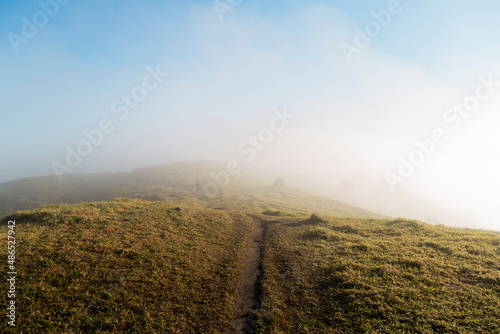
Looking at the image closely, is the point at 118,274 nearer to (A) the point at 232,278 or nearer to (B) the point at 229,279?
(B) the point at 229,279

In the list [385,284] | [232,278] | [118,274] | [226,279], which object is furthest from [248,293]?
[385,284]

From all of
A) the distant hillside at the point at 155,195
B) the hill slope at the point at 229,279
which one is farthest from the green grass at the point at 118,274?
the distant hillside at the point at 155,195

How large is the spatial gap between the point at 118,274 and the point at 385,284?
63.0ft

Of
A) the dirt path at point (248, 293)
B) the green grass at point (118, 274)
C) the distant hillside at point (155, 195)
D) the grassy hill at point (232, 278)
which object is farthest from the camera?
the distant hillside at point (155, 195)

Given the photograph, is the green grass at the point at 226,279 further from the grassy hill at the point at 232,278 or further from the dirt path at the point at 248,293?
the dirt path at the point at 248,293

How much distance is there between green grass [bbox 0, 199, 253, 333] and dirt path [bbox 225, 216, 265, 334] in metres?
0.62

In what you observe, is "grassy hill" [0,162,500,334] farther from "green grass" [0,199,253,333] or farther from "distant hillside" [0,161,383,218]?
"distant hillside" [0,161,383,218]

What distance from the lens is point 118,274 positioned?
13.6 metres

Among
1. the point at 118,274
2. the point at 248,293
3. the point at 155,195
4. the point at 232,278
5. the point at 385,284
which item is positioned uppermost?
the point at 118,274

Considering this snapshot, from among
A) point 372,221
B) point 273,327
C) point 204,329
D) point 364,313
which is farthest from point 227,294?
point 372,221

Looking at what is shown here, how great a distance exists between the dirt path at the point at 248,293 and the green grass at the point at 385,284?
763 mm

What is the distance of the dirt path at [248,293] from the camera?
1088 cm

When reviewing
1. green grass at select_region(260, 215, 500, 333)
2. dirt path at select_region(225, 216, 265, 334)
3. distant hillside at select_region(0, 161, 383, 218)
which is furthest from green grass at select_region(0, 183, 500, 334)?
distant hillside at select_region(0, 161, 383, 218)

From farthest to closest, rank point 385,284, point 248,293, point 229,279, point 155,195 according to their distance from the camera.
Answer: point 155,195
point 229,279
point 248,293
point 385,284
